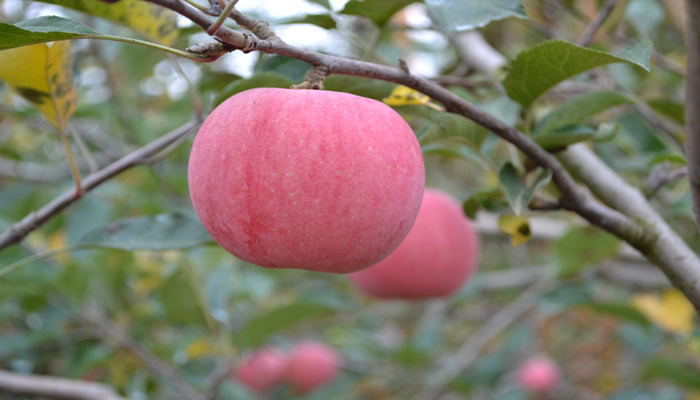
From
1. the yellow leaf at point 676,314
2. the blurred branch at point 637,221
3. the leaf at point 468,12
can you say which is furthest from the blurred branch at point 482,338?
the leaf at point 468,12

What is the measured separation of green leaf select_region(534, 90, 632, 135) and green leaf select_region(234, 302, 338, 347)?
0.67m

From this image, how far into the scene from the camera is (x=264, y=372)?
2037 mm

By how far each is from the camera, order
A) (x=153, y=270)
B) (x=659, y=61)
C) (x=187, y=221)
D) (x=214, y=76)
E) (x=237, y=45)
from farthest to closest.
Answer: (x=153, y=270)
(x=659, y=61)
(x=214, y=76)
(x=187, y=221)
(x=237, y=45)

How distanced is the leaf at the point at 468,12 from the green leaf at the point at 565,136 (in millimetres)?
132

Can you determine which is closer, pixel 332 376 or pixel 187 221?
pixel 187 221

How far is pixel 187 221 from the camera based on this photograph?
2.23 feet

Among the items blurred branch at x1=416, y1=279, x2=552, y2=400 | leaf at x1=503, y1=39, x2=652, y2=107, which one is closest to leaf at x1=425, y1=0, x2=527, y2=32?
leaf at x1=503, y1=39, x2=652, y2=107

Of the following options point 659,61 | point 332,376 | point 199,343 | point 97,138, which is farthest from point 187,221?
point 332,376

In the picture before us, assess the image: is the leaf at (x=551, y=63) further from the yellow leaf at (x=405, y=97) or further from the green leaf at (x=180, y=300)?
the green leaf at (x=180, y=300)

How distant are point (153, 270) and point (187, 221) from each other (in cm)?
97

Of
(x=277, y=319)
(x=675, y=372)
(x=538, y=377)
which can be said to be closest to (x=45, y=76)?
(x=277, y=319)

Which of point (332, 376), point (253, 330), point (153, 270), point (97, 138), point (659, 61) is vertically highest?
point (659, 61)

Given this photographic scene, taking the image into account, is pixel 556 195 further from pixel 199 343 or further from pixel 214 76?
pixel 199 343

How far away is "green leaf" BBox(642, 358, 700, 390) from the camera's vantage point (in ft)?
3.84
